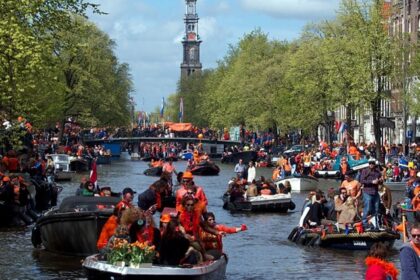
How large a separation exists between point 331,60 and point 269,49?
4355 centimetres

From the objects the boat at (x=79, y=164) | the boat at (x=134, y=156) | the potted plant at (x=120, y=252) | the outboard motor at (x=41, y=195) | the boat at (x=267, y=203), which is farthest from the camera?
the boat at (x=134, y=156)

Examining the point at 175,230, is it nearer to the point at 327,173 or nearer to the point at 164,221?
the point at 164,221

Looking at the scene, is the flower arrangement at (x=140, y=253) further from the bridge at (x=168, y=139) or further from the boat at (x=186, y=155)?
the boat at (x=186, y=155)

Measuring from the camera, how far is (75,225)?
27.4 m

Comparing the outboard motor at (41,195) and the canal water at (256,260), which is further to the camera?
the outboard motor at (41,195)

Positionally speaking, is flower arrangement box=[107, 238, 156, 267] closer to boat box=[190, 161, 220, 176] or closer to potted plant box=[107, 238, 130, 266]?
potted plant box=[107, 238, 130, 266]

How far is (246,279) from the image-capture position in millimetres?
26391

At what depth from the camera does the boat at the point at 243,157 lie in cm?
10543

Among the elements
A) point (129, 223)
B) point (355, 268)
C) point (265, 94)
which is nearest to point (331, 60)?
point (265, 94)

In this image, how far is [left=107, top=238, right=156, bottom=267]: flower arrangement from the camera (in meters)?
19.7

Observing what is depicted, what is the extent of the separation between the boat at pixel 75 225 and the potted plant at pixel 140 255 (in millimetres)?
6837

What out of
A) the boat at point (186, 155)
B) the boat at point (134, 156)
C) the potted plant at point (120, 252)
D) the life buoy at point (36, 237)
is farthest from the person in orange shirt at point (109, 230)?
the boat at point (134, 156)

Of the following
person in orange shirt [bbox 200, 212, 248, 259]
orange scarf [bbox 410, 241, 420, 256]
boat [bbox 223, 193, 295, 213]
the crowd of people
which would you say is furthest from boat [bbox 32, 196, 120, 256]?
boat [bbox 223, 193, 295, 213]

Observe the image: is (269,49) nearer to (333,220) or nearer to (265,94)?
(265,94)
